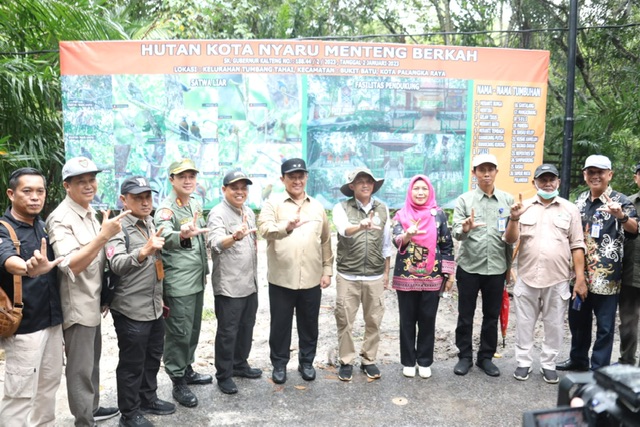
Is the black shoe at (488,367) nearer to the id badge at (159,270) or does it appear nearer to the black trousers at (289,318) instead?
the black trousers at (289,318)

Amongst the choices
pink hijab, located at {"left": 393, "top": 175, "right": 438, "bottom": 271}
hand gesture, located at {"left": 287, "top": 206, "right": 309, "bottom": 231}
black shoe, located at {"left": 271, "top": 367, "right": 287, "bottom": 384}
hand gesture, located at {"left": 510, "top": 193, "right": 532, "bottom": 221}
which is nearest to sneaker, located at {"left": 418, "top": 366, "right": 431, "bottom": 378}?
pink hijab, located at {"left": 393, "top": 175, "right": 438, "bottom": 271}

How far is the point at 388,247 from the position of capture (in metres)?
4.24

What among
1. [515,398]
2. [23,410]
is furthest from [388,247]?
[23,410]

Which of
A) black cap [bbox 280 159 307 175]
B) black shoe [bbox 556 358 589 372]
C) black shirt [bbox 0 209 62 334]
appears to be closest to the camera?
black shirt [bbox 0 209 62 334]

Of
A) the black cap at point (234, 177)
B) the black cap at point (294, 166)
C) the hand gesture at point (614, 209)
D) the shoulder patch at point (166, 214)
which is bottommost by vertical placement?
the shoulder patch at point (166, 214)

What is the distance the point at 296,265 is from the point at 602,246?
2.45 metres

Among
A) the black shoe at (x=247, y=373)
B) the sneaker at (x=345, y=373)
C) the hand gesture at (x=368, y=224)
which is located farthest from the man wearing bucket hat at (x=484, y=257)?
the black shoe at (x=247, y=373)

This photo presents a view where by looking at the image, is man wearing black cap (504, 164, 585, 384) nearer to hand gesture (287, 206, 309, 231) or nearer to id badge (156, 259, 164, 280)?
hand gesture (287, 206, 309, 231)

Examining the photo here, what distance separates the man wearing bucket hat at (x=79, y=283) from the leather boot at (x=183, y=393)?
0.69 meters

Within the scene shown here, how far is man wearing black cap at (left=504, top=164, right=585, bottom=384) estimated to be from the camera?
411 cm

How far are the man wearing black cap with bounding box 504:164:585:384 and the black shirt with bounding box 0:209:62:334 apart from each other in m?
3.24

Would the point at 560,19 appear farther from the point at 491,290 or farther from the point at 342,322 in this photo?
the point at 342,322

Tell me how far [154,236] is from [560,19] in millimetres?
8909

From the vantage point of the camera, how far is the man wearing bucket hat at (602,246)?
4082 millimetres
